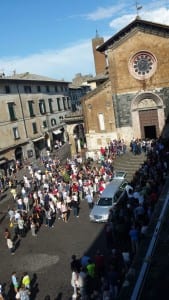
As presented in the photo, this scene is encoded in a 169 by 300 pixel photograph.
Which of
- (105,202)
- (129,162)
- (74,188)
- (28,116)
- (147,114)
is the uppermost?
(28,116)

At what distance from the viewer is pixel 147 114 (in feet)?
116

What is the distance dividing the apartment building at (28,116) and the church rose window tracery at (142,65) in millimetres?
15754

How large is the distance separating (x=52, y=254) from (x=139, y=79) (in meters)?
21.5

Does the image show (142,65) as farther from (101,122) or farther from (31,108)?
(31,108)

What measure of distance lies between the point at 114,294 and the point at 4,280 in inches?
257

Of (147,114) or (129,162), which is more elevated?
(147,114)

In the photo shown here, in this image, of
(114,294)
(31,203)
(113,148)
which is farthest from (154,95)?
(114,294)

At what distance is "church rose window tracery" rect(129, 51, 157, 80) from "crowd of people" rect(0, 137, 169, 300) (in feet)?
23.4

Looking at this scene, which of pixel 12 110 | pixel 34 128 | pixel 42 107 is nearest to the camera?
pixel 12 110

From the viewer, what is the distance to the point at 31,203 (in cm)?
2731

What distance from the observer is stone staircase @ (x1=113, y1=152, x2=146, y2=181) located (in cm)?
3020

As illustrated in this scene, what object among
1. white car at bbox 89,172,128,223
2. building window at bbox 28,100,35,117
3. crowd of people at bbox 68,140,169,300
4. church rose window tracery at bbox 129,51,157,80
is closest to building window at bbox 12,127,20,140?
building window at bbox 28,100,35,117

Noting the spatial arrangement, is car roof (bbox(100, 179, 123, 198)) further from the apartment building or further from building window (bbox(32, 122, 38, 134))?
building window (bbox(32, 122, 38, 134))

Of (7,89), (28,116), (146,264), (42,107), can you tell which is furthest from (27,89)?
(146,264)
